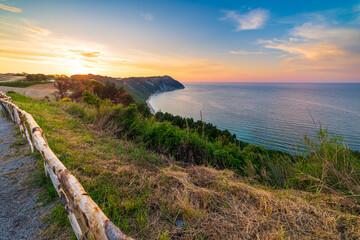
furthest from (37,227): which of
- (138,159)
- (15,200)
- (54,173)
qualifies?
(138,159)

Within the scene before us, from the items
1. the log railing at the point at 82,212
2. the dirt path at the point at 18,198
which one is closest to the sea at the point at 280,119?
the log railing at the point at 82,212

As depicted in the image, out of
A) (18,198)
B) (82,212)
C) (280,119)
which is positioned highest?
(82,212)

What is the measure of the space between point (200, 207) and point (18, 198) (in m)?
3.00

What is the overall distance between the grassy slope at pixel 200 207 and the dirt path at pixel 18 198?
296 mm

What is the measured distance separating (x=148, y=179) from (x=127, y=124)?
4.09m

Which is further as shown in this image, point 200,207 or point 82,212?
point 200,207

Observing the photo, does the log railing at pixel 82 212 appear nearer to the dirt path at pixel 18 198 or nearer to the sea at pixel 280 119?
the dirt path at pixel 18 198

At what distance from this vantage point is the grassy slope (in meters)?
1.99

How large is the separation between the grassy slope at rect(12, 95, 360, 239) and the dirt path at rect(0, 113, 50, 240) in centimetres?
30

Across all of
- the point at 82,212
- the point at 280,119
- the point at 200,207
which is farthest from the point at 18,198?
the point at 280,119

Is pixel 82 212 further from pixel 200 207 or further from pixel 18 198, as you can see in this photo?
pixel 18 198

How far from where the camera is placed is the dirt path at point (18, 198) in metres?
2.06

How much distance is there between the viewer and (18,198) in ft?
8.46

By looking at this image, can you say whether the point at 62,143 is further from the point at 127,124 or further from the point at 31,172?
the point at 127,124
